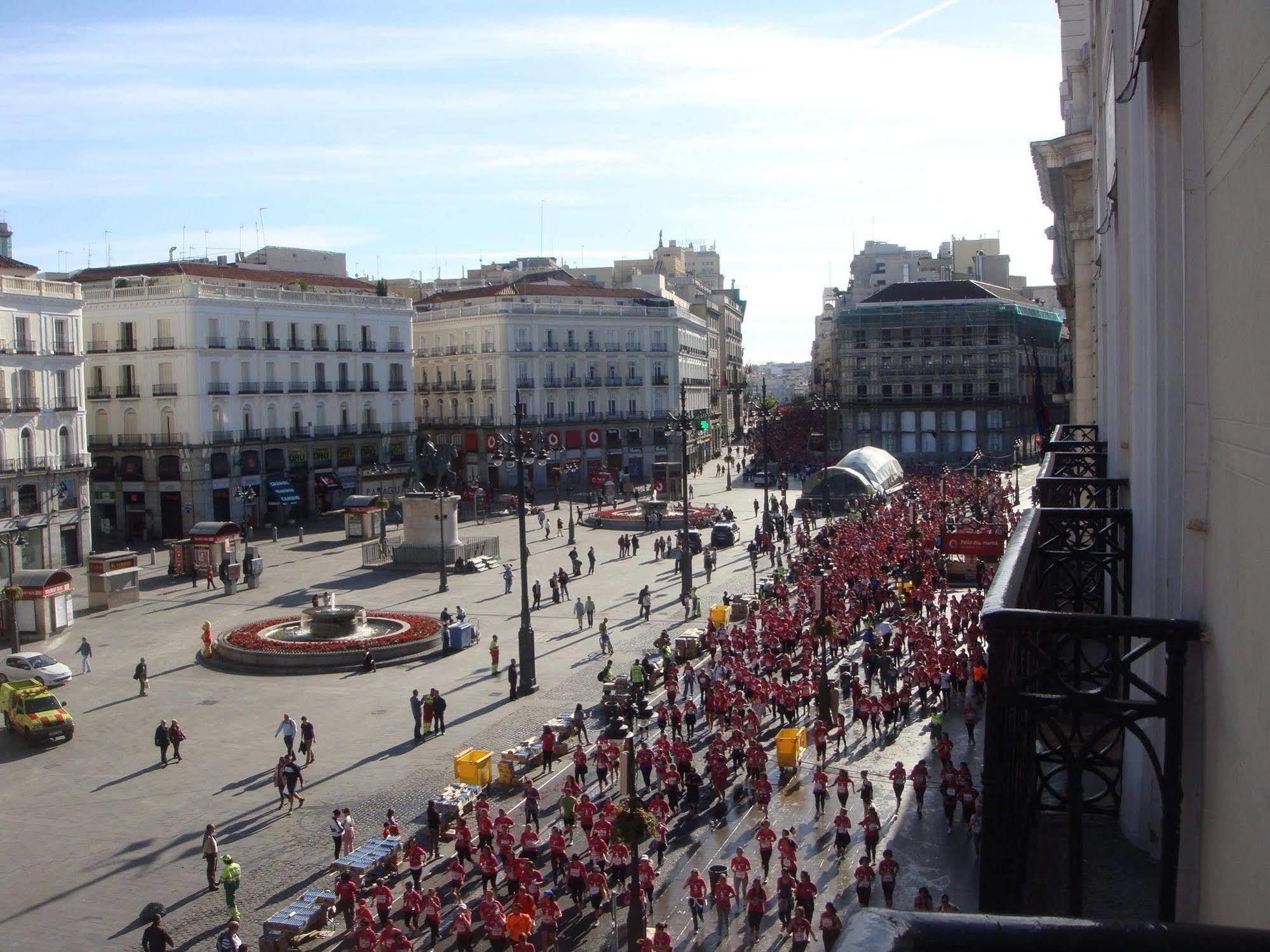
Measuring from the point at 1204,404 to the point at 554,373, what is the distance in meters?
68.0

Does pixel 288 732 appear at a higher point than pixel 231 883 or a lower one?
higher

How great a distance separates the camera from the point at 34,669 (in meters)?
26.1

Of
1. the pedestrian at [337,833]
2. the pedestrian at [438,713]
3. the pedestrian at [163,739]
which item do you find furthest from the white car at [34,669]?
the pedestrian at [337,833]

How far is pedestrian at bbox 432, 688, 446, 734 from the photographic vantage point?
21969mm

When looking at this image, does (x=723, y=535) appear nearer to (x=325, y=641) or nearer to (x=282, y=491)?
(x=325, y=641)

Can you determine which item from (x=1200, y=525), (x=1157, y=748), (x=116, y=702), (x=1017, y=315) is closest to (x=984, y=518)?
(x=116, y=702)

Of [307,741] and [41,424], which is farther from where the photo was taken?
[41,424]

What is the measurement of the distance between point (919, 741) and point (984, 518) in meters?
22.3

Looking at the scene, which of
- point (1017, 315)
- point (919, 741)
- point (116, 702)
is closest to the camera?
point (919, 741)

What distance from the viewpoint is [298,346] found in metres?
59.0

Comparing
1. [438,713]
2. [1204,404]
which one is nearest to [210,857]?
[438,713]

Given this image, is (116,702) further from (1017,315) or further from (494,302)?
(1017,315)

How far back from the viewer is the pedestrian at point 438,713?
72.1ft

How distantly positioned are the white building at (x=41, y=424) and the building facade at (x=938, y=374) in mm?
53071
